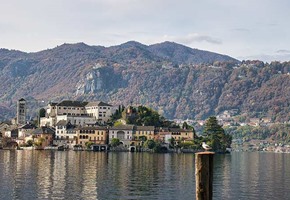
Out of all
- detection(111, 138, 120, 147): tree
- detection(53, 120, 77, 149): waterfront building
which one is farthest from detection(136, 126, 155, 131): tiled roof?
detection(53, 120, 77, 149): waterfront building

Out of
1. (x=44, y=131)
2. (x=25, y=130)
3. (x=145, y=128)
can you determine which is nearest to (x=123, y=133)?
(x=145, y=128)

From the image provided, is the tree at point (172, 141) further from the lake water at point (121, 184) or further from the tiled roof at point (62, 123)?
the lake water at point (121, 184)

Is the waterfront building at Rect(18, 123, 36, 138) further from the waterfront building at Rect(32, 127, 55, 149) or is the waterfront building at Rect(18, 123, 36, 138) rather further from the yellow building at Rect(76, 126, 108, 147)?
the yellow building at Rect(76, 126, 108, 147)

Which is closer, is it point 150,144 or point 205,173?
point 205,173

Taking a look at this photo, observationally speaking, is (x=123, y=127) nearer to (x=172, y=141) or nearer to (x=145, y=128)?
(x=145, y=128)

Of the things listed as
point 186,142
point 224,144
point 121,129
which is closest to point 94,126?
point 121,129

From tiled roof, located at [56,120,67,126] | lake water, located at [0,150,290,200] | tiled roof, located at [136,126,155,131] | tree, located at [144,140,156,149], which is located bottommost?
lake water, located at [0,150,290,200]

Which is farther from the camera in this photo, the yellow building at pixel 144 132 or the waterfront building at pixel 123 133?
the yellow building at pixel 144 132

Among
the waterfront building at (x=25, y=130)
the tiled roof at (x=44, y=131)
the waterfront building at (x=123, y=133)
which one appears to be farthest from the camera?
the waterfront building at (x=25, y=130)

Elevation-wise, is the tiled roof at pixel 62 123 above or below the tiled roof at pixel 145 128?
above

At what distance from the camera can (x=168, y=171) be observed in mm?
87000

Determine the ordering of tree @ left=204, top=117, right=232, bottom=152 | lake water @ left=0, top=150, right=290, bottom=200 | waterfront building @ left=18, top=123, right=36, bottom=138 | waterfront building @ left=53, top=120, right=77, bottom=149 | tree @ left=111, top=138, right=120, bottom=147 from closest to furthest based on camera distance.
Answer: lake water @ left=0, top=150, right=290, bottom=200
tree @ left=111, top=138, right=120, bottom=147
waterfront building @ left=53, top=120, right=77, bottom=149
tree @ left=204, top=117, right=232, bottom=152
waterfront building @ left=18, top=123, right=36, bottom=138

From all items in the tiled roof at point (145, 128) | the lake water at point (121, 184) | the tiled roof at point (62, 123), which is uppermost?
the tiled roof at point (62, 123)

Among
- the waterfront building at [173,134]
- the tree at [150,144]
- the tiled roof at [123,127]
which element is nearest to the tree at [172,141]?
the waterfront building at [173,134]
